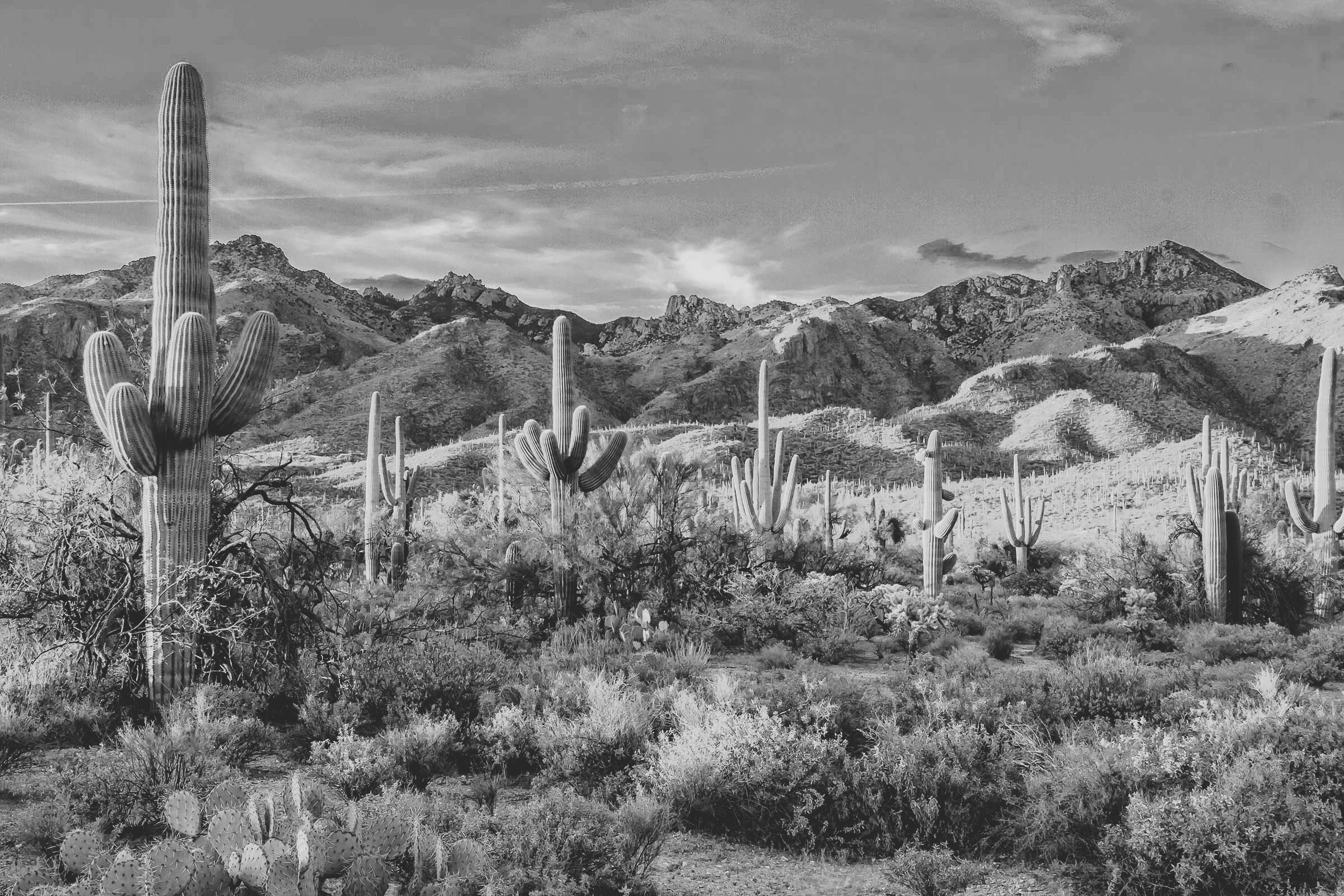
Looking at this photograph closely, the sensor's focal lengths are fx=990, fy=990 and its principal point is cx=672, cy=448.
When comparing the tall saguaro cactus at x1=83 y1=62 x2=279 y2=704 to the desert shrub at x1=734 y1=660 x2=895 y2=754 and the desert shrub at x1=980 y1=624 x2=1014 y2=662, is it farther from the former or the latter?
the desert shrub at x1=980 y1=624 x2=1014 y2=662

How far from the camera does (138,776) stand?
22.7 feet

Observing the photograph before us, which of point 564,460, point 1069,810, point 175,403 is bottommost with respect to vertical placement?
point 1069,810

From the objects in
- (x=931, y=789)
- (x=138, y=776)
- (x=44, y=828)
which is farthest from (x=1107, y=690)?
(x=44, y=828)

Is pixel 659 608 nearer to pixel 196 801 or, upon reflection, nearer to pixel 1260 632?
pixel 1260 632

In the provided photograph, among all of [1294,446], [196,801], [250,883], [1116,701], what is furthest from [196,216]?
[1294,446]

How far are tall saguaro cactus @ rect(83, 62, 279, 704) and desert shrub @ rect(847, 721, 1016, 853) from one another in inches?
241

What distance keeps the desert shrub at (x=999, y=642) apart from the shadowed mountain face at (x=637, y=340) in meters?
46.7

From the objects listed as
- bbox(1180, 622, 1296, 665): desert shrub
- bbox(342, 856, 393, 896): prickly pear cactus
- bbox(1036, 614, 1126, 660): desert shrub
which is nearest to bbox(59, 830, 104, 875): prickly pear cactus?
bbox(342, 856, 393, 896): prickly pear cactus

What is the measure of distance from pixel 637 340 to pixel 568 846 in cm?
12054

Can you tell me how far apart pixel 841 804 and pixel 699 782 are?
1015mm

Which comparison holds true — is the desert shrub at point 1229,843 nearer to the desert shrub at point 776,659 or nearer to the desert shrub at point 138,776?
the desert shrub at point 138,776

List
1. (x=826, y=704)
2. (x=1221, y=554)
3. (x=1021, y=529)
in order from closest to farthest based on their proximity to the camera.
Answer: (x=826, y=704), (x=1221, y=554), (x=1021, y=529)

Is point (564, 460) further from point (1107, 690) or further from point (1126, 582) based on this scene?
point (1126, 582)

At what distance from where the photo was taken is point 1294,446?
6206 cm
